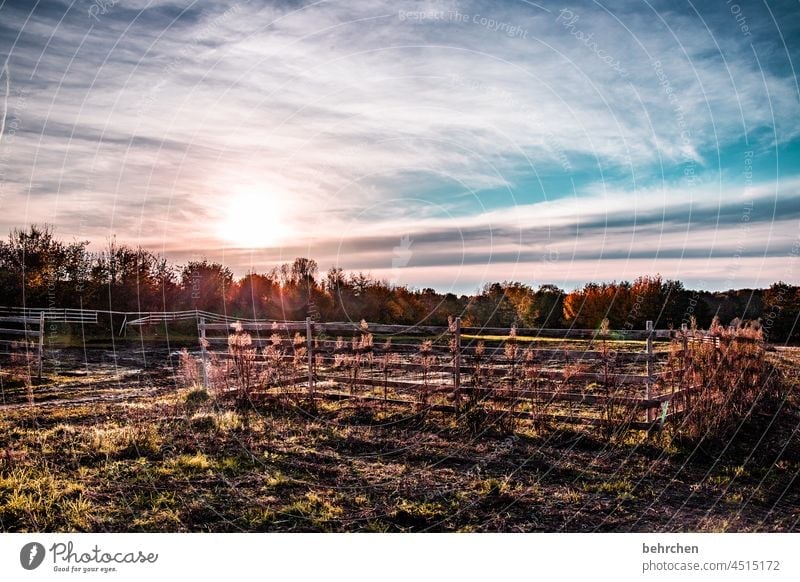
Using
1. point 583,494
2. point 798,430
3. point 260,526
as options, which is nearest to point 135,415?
point 260,526

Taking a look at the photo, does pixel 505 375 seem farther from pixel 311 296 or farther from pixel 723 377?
pixel 311 296

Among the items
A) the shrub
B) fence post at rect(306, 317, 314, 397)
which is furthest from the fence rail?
the shrub

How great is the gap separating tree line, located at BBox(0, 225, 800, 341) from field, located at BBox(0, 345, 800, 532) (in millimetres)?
5928

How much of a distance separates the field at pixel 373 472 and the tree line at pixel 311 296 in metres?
5.93

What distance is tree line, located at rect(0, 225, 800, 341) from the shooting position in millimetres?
18109

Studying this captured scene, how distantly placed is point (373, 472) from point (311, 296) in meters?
14.8

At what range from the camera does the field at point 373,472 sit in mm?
6008

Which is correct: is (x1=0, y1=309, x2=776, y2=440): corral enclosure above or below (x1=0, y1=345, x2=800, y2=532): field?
above

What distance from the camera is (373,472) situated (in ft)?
24.2

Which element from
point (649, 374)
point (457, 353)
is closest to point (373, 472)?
point (457, 353)

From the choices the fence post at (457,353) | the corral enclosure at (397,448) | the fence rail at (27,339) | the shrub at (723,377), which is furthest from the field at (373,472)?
the fence rail at (27,339)

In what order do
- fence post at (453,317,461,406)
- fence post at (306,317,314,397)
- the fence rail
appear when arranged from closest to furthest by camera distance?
fence post at (453,317,461,406) < fence post at (306,317,314,397) < the fence rail

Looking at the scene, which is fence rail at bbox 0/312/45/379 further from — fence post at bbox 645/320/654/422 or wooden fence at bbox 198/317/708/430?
fence post at bbox 645/320/654/422
